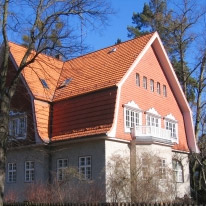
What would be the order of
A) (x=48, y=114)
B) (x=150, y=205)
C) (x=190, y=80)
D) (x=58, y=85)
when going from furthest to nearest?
(x=190, y=80)
(x=58, y=85)
(x=48, y=114)
(x=150, y=205)

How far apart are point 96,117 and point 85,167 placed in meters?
2.87

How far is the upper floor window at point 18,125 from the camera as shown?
2439 centimetres

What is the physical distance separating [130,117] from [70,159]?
4.30 m

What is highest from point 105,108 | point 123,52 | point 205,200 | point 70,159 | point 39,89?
point 123,52

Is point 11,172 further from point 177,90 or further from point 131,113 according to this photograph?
point 177,90

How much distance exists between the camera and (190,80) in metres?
39.7

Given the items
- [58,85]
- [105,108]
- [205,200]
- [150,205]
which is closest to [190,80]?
[205,200]

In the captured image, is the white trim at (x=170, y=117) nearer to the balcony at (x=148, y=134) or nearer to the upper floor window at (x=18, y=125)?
the balcony at (x=148, y=134)

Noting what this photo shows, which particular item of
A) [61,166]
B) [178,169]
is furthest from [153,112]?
[61,166]

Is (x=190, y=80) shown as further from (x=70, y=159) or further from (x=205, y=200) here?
(x=70, y=159)

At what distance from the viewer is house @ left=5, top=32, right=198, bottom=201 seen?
70.3 ft

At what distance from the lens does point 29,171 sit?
23.9 m

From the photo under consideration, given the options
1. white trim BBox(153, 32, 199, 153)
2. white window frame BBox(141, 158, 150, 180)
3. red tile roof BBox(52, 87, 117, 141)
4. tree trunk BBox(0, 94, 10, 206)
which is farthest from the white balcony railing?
tree trunk BBox(0, 94, 10, 206)

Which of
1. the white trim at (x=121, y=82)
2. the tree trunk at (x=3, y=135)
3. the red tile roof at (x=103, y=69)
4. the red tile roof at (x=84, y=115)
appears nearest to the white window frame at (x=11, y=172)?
the red tile roof at (x=84, y=115)
